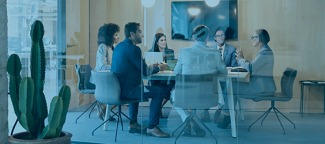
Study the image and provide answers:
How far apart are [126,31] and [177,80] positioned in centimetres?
99

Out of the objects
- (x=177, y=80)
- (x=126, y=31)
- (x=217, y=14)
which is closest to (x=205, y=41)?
(x=217, y=14)

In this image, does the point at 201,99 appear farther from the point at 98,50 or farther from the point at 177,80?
the point at 98,50

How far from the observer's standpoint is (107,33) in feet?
12.7

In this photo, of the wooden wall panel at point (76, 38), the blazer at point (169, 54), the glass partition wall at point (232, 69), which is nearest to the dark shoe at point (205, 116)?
the glass partition wall at point (232, 69)

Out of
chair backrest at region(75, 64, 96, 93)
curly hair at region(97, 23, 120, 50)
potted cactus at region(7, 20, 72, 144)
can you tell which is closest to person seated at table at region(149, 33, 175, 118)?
curly hair at region(97, 23, 120, 50)

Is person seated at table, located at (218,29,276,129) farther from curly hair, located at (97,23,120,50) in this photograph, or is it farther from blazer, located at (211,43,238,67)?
curly hair, located at (97,23,120,50)

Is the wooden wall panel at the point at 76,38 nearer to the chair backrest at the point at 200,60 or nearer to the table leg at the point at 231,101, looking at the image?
the chair backrest at the point at 200,60

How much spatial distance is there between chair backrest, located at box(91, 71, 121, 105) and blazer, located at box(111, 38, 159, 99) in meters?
0.08

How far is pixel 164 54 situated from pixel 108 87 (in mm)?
741

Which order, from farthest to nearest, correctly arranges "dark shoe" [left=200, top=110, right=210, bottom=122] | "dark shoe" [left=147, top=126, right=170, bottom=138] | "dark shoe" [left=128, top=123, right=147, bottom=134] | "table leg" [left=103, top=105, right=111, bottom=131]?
"table leg" [left=103, top=105, right=111, bottom=131] → "dark shoe" [left=128, top=123, right=147, bottom=134] → "dark shoe" [left=147, top=126, right=170, bottom=138] → "dark shoe" [left=200, top=110, right=210, bottom=122]

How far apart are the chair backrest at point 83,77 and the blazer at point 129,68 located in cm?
77

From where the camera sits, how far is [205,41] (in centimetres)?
282

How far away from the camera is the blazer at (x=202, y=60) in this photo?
283cm

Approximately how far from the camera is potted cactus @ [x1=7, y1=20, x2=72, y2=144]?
2186 mm
